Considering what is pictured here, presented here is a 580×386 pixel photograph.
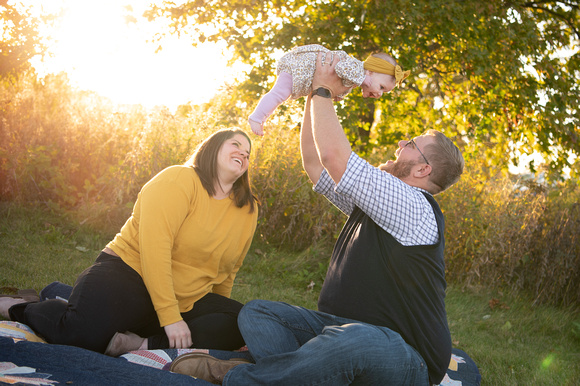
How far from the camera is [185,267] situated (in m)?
3.00

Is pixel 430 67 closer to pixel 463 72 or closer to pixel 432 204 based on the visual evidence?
pixel 463 72

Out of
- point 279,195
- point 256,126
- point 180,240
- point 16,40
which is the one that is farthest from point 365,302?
point 16,40

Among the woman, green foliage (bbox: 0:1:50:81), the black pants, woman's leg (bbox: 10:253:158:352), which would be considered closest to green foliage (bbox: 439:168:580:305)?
the woman

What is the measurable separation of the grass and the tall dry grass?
0.75ft

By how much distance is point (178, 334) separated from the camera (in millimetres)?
2736

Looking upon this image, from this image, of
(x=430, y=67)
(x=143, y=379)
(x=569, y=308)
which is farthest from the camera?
(x=430, y=67)

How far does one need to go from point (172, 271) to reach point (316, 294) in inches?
98.1

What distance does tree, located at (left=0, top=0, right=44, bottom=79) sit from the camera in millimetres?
6996

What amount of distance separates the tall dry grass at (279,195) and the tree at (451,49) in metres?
1.10

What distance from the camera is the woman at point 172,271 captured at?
2.72 m

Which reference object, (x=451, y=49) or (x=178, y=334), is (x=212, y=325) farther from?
(x=451, y=49)

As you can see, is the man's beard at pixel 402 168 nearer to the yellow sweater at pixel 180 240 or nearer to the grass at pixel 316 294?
the yellow sweater at pixel 180 240

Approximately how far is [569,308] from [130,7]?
24.0 feet

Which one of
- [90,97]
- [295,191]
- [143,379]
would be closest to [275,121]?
[295,191]
